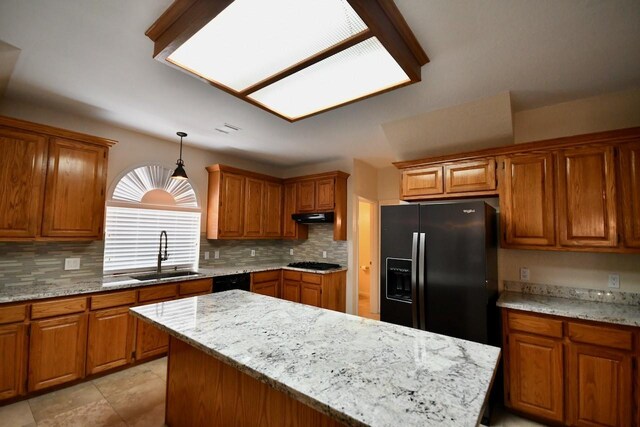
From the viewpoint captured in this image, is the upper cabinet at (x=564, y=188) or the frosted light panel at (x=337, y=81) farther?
the upper cabinet at (x=564, y=188)

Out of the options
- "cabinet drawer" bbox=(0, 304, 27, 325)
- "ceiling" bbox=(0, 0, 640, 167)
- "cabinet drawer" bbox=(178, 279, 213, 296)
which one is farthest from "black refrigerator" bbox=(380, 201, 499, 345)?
"cabinet drawer" bbox=(0, 304, 27, 325)

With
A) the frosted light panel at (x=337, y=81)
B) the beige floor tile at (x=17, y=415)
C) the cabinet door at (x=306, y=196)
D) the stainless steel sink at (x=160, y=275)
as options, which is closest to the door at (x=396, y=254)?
the frosted light panel at (x=337, y=81)

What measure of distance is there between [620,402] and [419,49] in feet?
8.97

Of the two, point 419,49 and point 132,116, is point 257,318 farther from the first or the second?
point 132,116

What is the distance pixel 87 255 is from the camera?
3078mm

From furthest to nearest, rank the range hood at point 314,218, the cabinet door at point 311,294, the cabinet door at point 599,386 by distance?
the range hood at point 314,218 → the cabinet door at point 311,294 → the cabinet door at point 599,386

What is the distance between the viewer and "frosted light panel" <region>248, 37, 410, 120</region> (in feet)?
4.94

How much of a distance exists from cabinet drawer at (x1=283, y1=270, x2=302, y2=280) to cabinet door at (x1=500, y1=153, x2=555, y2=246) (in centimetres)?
271

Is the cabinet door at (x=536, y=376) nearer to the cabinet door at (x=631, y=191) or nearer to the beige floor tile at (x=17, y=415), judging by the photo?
the cabinet door at (x=631, y=191)

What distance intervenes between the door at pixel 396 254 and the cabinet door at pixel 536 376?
2.74 ft

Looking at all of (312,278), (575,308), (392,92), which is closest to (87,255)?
(312,278)

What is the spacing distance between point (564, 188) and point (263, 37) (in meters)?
2.65

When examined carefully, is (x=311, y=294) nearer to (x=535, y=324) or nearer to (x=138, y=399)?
(x=138, y=399)

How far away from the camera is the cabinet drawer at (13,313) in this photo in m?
2.22
